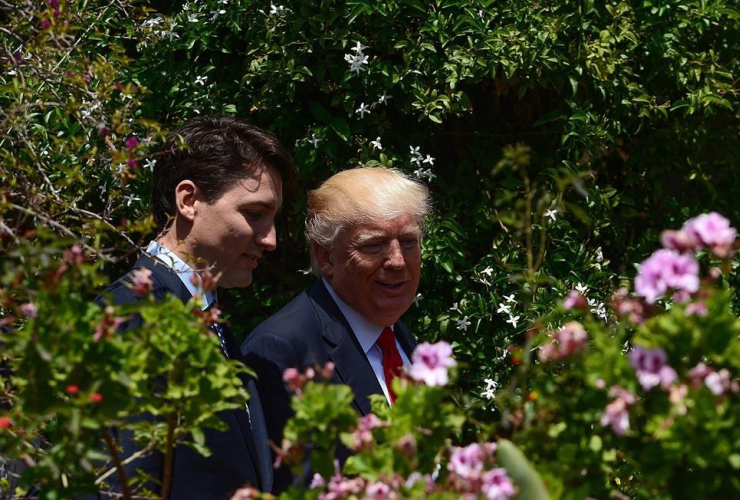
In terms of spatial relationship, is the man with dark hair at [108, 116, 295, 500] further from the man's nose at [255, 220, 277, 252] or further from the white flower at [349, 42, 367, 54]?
the white flower at [349, 42, 367, 54]

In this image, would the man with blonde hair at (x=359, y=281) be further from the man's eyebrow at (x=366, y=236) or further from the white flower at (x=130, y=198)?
the white flower at (x=130, y=198)

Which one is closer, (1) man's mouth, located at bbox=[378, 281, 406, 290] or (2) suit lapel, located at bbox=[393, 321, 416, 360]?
(1) man's mouth, located at bbox=[378, 281, 406, 290]

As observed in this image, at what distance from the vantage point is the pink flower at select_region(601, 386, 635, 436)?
1566 mm

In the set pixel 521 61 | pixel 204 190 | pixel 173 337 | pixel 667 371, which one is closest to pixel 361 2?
pixel 521 61

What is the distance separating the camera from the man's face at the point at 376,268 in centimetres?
341

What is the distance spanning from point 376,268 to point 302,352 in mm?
377

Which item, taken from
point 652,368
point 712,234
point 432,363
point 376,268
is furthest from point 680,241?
point 376,268

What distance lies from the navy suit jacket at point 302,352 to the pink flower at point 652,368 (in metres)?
1.60

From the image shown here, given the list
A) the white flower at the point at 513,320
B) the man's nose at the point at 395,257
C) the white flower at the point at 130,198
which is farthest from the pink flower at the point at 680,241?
the white flower at the point at 130,198

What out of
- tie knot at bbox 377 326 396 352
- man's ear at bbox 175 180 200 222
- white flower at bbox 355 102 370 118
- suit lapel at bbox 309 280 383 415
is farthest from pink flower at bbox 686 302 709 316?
white flower at bbox 355 102 370 118

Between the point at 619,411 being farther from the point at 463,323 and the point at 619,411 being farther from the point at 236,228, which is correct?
the point at 463,323

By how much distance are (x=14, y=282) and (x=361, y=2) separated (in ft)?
7.40

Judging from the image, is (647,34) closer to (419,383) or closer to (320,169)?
(320,169)

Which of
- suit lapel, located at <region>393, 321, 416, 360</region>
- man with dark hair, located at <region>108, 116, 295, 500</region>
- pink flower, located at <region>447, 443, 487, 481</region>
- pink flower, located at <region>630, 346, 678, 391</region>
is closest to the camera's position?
pink flower, located at <region>630, 346, 678, 391</region>
